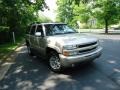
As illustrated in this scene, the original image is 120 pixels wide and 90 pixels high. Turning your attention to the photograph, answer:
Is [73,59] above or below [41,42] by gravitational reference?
below

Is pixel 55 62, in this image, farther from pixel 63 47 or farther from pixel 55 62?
pixel 63 47

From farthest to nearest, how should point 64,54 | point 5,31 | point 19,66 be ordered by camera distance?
point 5,31 < point 19,66 < point 64,54

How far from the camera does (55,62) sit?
7.75m

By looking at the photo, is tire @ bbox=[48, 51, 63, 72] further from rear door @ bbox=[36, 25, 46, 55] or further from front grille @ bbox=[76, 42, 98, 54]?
front grille @ bbox=[76, 42, 98, 54]

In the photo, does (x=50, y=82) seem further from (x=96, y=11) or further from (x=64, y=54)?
(x=96, y=11)

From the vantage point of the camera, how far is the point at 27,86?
21.1ft

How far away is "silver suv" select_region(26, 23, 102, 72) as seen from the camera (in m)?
6.84

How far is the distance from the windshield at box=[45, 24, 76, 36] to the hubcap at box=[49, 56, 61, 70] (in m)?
1.12

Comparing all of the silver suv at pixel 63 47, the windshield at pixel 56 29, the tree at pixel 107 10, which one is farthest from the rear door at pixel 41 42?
the tree at pixel 107 10

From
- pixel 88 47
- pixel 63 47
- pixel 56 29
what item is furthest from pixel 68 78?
pixel 56 29

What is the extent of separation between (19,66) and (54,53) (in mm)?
2600

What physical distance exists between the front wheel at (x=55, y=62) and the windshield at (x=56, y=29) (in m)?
0.99

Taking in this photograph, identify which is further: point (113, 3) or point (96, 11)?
point (96, 11)

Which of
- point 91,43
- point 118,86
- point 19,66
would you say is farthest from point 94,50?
point 19,66
